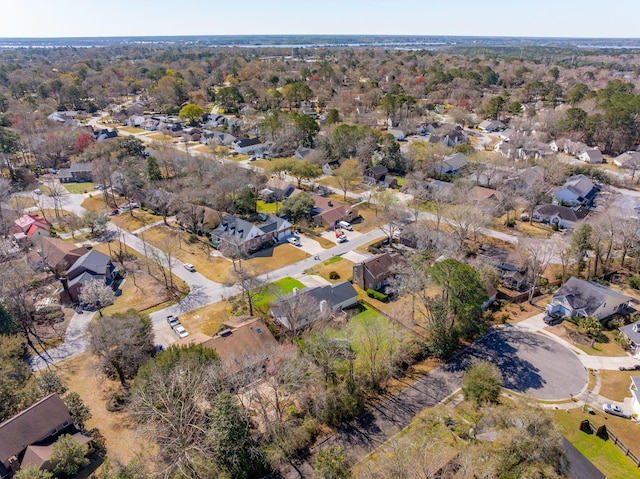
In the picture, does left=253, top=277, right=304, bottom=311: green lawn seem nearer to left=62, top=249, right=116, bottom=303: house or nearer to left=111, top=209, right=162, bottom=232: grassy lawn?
left=62, top=249, right=116, bottom=303: house

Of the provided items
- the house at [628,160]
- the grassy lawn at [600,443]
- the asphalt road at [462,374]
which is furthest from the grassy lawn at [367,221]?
the house at [628,160]

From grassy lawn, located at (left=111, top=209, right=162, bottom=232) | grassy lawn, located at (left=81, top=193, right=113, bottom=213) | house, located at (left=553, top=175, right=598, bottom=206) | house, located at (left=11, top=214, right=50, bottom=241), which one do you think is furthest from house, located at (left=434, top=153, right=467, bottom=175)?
house, located at (left=11, top=214, right=50, bottom=241)

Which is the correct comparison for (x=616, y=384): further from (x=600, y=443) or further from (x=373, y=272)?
(x=373, y=272)

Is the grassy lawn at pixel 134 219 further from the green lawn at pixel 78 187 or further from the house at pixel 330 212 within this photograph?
the house at pixel 330 212

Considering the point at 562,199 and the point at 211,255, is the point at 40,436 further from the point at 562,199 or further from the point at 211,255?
the point at 562,199

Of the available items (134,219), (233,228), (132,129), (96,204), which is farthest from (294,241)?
(132,129)

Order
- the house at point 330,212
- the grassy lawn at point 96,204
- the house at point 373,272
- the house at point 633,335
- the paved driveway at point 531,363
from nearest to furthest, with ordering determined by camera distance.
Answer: the paved driveway at point 531,363
the house at point 633,335
the house at point 373,272
the house at point 330,212
the grassy lawn at point 96,204

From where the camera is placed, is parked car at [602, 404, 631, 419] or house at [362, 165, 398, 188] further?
house at [362, 165, 398, 188]
